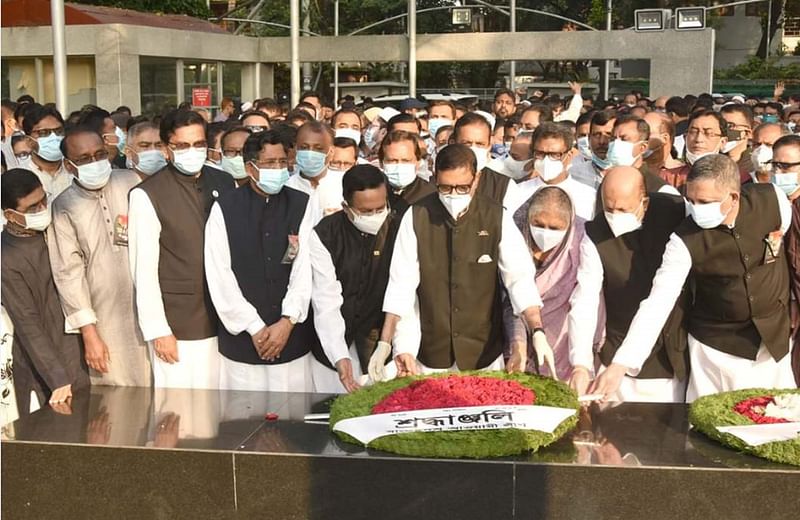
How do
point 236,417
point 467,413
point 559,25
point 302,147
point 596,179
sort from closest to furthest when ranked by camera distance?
point 467,413
point 236,417
point 302,147
point 596,179
point 559,25

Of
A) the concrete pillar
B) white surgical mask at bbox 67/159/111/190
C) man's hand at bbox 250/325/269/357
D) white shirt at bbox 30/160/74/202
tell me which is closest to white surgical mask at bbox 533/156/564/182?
man's hand at bbox 250/325/269/357

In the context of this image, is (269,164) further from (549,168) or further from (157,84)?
(157,84)

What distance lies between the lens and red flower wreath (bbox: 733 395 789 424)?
14.4ft

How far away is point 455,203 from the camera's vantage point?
5359 mm

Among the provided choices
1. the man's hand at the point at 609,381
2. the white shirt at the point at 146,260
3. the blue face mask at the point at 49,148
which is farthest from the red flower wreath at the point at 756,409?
the blue face mask at the point at 49,148

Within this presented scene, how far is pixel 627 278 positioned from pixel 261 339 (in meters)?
2.08

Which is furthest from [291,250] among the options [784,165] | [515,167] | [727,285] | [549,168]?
[784,165]

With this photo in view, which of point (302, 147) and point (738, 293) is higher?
point (302, 147)

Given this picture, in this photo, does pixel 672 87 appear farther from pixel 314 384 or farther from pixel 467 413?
pixel 467 413

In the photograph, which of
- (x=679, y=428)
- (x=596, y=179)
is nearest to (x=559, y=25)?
(x=596, y=179)

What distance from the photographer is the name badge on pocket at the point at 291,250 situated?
607 centimetres

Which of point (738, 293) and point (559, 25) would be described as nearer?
point (738, 293)

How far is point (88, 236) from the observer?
20.3ft

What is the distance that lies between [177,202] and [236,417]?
5.71ft
